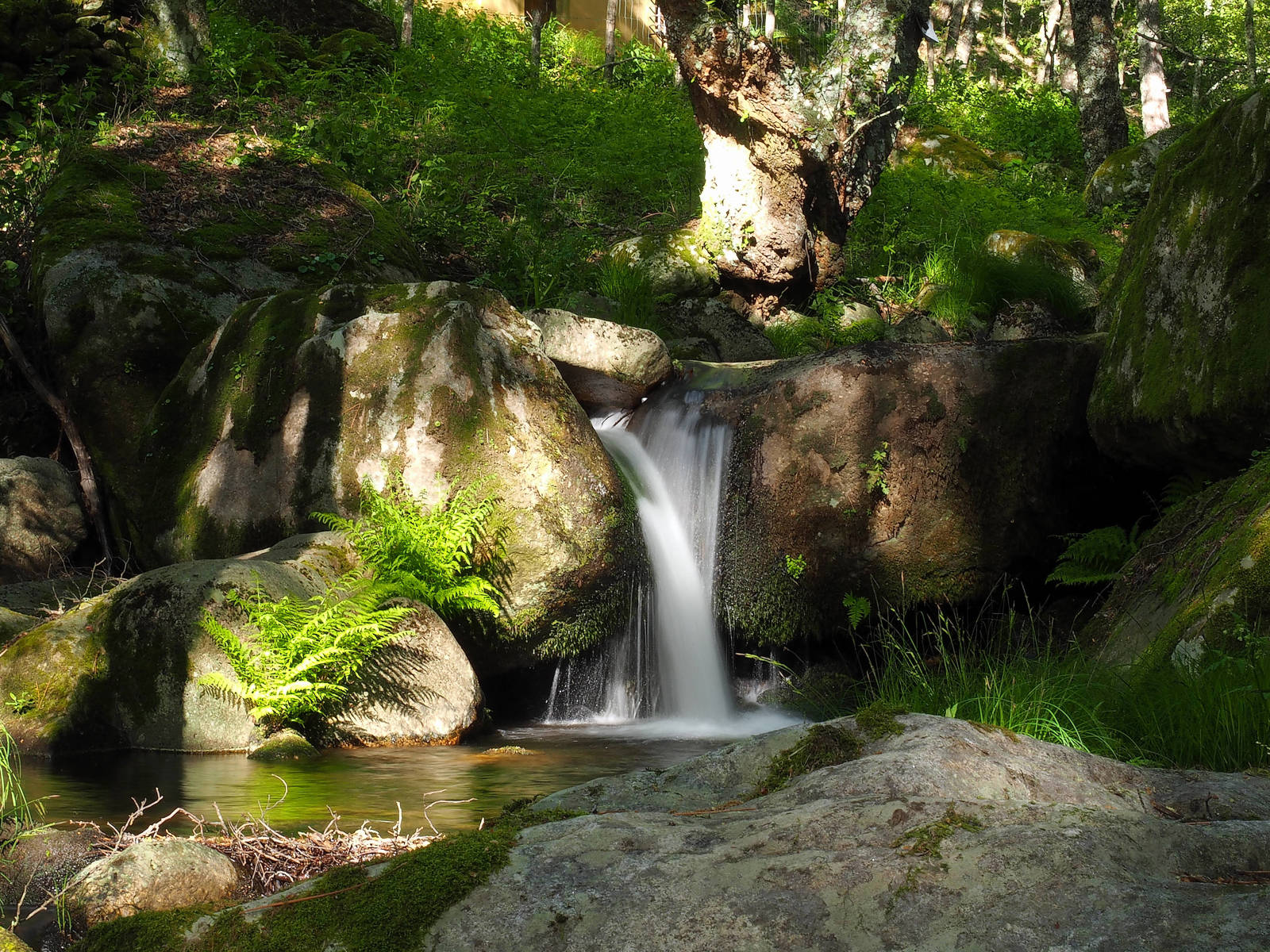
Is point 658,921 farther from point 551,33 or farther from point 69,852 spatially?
point 551,33

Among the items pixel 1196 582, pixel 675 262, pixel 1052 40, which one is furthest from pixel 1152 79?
pixel 1196 582

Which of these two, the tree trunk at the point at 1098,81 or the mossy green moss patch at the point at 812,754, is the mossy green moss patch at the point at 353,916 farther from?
the tree trunk at the point at 1098,81

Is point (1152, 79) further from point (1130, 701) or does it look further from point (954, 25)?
point (1130, 701)

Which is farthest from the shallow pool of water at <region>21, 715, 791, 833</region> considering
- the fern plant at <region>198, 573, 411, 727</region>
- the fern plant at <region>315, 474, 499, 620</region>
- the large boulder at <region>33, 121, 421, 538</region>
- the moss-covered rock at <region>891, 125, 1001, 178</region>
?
the moss-covered rock at <region>891, 125, 1001, 178</region>

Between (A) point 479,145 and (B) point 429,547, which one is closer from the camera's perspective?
(B) point 429,547

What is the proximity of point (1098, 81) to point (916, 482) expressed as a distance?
12802 millimetres

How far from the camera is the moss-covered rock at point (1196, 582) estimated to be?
14.7ft

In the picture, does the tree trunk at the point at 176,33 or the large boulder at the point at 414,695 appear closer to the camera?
the large boulder at the point at 414,695

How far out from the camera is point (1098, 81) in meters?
17.8

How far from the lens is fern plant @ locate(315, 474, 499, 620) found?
7098 millimetres

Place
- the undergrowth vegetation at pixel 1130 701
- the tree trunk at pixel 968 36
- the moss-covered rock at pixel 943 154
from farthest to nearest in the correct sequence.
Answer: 1. the tree trunk at pixel 968 36
2. the moss-covered rock at pixel 943 154
3. the undergrowth vegetation at pixel 1130 701

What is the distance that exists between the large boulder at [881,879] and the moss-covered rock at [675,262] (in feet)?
34.3

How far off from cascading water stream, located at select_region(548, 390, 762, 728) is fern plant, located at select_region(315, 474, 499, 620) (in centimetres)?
115

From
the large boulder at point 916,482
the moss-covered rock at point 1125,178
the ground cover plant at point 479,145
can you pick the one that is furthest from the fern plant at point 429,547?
the moss-covered rock at point 1125,178
